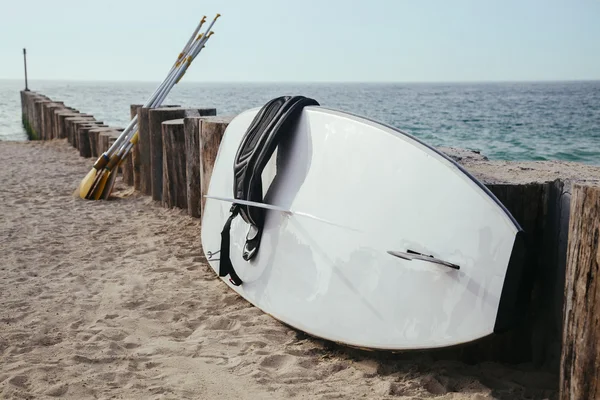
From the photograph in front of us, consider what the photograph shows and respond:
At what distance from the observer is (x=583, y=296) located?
2229 millimetres

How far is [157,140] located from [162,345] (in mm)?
3526

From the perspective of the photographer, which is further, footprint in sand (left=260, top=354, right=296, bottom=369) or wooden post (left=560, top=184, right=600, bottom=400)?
footprint in sand (left=260, top=354, right=296, bottom=369)

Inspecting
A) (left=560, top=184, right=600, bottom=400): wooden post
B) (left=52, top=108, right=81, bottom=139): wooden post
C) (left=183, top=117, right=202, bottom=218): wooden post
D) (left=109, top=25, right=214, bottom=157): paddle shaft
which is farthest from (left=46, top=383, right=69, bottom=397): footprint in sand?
(left=52, top=108, right=81, bottom=139): wooden post

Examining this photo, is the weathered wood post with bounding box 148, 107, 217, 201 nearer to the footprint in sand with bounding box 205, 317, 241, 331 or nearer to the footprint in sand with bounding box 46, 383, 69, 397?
the footprint in sand with bounding box 205, 317, 241, 331

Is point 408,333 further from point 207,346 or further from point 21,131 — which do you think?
point 21,131

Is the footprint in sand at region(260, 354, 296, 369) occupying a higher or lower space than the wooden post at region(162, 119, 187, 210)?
lower

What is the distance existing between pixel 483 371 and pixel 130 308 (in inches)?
73.8

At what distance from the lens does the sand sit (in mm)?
2680

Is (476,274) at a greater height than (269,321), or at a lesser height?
greater

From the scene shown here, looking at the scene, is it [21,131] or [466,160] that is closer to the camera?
[466,160]

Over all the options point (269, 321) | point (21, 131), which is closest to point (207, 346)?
point (269, 321)

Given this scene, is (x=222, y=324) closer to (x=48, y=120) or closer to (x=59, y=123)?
(x=59, y=123)

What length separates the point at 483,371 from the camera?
9.24 ft

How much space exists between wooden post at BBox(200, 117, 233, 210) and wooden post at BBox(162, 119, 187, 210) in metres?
0.93
